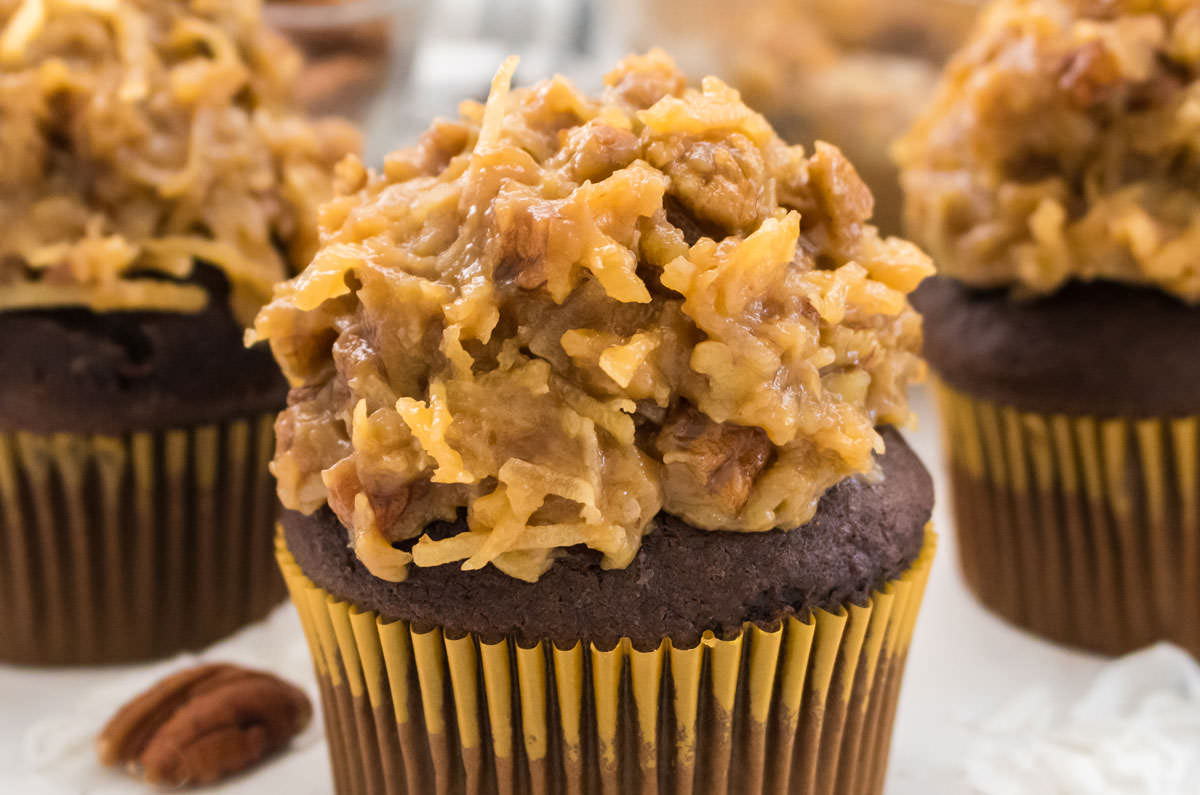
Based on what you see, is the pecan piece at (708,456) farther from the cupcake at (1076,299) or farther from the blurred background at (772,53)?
the blurred background at (772,53)

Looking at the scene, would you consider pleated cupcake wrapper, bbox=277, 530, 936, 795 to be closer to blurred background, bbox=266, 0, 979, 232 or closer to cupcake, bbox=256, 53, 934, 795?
cupcake, bbox=256, 53, 934, 795

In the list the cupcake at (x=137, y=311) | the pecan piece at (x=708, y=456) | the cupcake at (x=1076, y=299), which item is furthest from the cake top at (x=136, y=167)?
the cupcake at (x=1076, y=299)

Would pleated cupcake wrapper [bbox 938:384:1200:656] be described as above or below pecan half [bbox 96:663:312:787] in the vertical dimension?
above

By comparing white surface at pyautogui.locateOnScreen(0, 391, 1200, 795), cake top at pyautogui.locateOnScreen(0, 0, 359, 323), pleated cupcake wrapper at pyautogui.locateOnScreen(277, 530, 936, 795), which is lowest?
white surface at pyautogui.locateOnScreen(0, 391, 1200, 795)

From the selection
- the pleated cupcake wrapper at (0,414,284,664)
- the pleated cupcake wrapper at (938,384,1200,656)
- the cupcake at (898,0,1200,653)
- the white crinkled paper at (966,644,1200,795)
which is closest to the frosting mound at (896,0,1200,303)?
the cupcake at (898,0,1200,653)

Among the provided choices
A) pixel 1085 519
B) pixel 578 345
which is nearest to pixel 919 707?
pixel 1085 519

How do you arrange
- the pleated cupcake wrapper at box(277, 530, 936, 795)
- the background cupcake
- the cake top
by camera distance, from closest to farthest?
the pleated cupcake wrapper at box(277, 530, 936, 795) → the cake top → the background cupcake

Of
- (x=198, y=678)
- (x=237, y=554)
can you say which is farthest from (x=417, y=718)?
(x=237, y=554)
